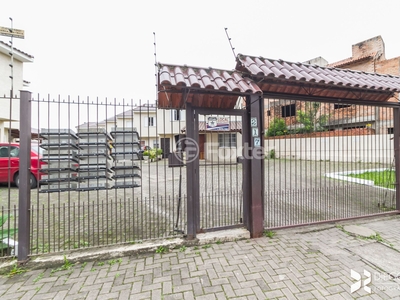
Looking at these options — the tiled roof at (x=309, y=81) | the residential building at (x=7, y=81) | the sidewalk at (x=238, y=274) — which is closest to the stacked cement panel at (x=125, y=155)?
the sidewalk at (x=238, y=274)

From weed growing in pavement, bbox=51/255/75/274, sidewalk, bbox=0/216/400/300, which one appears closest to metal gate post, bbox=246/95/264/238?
sidewalk, bbox=0/216/400/300

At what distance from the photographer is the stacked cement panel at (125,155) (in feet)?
Result: 10.3

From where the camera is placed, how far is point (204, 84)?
295 centimetres

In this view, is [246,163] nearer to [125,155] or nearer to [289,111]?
[125,155]

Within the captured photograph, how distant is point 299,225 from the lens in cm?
372

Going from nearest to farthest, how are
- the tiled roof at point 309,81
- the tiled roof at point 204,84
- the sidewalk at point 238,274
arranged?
the sidewalk at point 238,274 < the tiled roof at point 204,84 < the tiled roof at point 309,81

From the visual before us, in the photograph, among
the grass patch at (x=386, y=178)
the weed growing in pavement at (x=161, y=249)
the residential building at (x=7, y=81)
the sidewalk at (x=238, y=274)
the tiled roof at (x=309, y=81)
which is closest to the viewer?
the sidewalk at (x=238, y=274)

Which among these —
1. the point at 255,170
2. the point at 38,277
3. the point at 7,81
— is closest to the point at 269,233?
the point at 255,170

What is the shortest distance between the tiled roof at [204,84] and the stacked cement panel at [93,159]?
4.06ft

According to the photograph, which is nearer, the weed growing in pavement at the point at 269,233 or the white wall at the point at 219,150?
the weed growing in pavement at the point at 269,233

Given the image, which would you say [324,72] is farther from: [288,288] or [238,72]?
[288,288]

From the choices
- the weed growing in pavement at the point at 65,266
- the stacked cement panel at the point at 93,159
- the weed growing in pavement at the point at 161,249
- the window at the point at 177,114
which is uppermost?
the window at the point at 177,114

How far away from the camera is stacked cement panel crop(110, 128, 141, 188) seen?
3137 millimetres

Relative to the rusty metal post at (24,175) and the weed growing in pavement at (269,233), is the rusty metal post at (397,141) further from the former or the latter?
the rusty metal post at (24,175)
